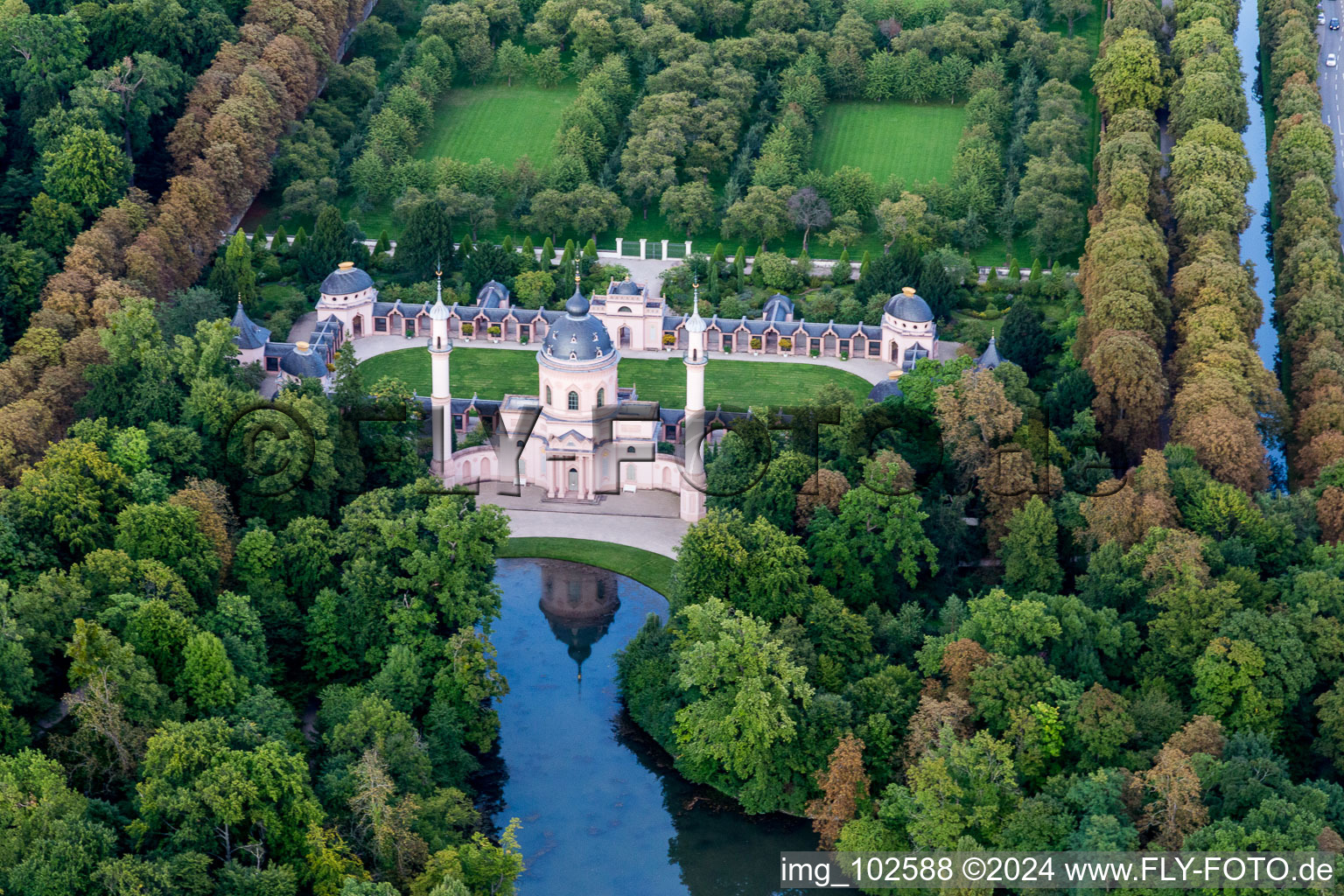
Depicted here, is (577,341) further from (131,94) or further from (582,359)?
(131,94)

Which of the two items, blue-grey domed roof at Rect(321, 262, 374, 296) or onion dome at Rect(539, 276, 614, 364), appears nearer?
onion dome at Rect(539, 276, 614, 364)

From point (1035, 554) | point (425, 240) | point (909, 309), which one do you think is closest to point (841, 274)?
point (909, 309)

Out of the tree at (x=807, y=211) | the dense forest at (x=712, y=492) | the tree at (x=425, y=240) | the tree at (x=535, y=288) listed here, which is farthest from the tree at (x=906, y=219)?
the tree at (x=425, y=240)

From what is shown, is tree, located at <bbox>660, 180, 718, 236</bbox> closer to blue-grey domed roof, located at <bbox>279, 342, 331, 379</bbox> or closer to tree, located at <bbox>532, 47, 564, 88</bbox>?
tree, located at <bbox>532, 47, 564, 88</bbox>

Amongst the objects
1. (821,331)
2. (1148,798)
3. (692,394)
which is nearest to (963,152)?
(821,331)

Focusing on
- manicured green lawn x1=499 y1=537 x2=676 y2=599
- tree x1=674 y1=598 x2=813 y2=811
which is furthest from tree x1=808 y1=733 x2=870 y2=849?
manicured green lawn x1=499 y1=537 x2=676 y2=599
